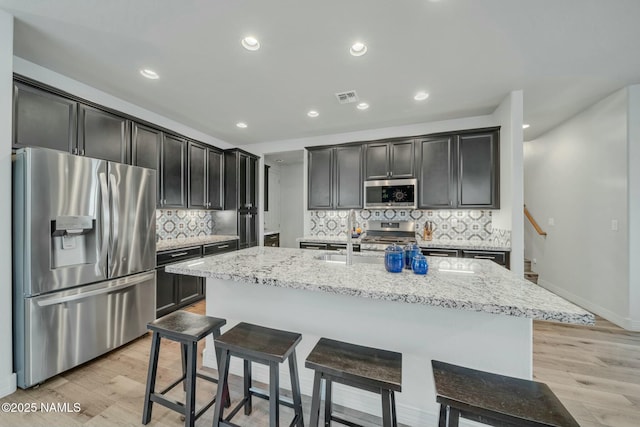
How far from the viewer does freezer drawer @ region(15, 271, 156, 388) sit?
1.90 metres

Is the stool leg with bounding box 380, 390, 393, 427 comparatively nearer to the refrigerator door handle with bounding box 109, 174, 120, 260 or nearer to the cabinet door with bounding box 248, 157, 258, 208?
the refrigerator door handle with bounding box 109, 174, 120, 260

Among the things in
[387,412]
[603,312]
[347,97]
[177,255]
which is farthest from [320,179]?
[603,312]

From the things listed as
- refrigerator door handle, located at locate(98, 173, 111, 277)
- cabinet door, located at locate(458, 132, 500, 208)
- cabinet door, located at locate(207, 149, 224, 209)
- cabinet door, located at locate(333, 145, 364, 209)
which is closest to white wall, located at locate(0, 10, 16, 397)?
refrigerator door handle, located at locate(98, 173, 111, 277)

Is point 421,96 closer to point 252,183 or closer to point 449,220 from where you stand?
point 449,220

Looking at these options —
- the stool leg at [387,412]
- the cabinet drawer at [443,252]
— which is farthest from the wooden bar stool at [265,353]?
the cabinet drawer at [443,252]

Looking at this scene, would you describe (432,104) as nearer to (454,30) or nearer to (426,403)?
(454,30)

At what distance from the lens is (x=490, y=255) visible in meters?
3.18

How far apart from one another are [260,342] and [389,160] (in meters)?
3.37

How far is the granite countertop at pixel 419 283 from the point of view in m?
1.10

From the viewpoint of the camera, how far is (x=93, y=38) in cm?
206

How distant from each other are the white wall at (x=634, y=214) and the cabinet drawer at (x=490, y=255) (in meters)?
1.31

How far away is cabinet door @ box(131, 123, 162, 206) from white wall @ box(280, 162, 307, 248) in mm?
3499

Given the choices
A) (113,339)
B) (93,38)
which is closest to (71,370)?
(113,339)

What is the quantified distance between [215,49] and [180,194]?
7.42 ft
